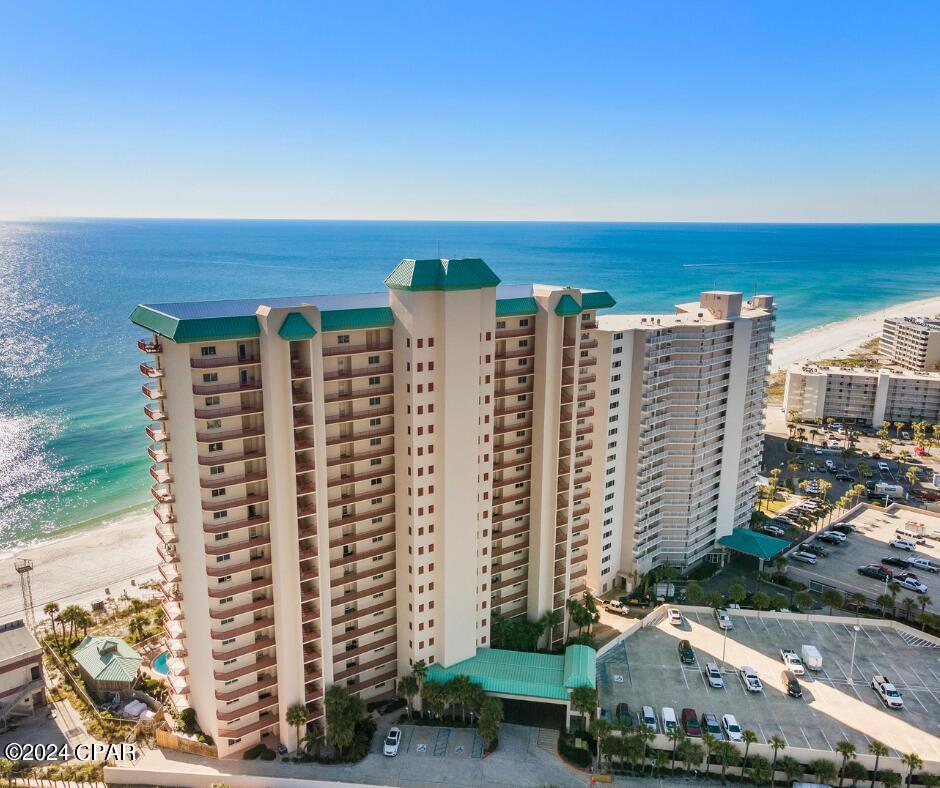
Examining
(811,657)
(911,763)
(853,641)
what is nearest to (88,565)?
(811,657)

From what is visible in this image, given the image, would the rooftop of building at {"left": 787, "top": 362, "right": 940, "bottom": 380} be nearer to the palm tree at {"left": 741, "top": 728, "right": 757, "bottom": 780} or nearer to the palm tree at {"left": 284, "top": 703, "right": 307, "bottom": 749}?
the palm tree at {"left": 741, "top": 728, "right": 757, "bottom": 780}

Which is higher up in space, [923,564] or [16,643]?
[16,643]

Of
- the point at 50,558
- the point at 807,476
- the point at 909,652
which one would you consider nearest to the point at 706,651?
the point at 909,652

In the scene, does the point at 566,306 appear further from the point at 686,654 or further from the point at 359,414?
the point at 686,654

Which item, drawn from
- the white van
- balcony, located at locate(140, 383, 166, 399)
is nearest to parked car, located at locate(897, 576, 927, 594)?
the white van

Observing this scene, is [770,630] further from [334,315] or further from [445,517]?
[334,315]

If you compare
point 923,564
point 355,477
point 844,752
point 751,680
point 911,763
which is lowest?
point 923,564
